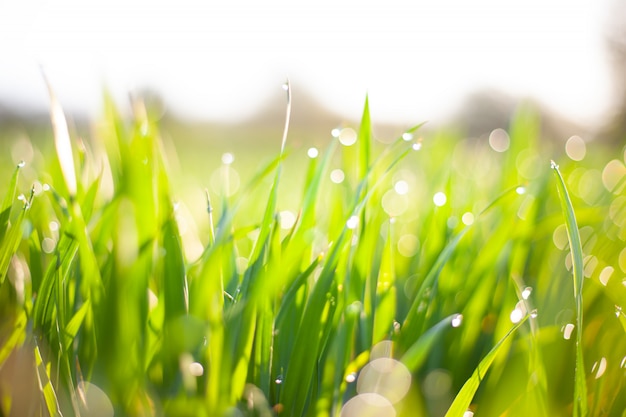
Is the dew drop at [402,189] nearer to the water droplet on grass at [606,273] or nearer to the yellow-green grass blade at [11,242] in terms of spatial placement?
the water droplet on grass at [606,273]

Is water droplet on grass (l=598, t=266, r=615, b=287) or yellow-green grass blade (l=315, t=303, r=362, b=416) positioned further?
water droplet on grass (l=598, t=266, r=615, b=287)

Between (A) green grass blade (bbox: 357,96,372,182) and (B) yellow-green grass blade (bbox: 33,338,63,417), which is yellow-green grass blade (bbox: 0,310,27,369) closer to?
(B) yellow-green grass blade (bbox: 33,338,63,417)

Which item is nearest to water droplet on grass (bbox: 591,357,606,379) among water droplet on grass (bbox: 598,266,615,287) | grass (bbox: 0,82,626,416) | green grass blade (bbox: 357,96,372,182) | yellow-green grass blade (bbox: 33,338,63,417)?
grass (bbox: 0,82,626,416)

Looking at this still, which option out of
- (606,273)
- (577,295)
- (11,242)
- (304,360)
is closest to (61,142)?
(11,242)

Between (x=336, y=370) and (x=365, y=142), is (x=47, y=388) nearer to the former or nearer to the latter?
(x=336, y=370)

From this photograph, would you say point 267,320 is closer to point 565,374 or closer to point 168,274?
point 168,274

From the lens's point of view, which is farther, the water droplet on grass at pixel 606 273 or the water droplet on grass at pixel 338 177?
the water droplet on grass at pixel 338 177

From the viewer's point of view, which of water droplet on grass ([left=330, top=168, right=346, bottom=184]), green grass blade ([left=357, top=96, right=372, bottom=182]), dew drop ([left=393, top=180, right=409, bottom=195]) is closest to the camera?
green grass blade ([left=357, top=96, right=372, bottom=182])

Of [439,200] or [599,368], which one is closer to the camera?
[599,368]

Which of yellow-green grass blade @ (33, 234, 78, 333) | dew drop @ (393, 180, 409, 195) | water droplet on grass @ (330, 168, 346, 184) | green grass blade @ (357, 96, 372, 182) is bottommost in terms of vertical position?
dew drop @ (393, 180, 409, 195)

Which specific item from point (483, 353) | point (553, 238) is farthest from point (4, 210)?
point (553, 238)

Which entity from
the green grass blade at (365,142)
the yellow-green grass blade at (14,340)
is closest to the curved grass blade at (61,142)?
the yellow-green grass blade at (14,340)
